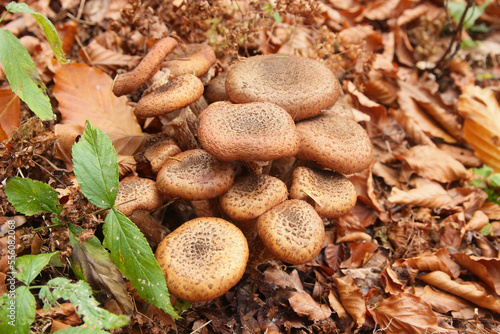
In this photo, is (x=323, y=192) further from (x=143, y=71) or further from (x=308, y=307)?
(x=143, y=71)

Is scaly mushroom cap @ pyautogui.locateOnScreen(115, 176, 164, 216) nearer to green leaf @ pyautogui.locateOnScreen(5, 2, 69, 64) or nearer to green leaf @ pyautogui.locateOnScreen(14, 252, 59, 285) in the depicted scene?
green leaf @ pyautogui.locateOnScreen(14, 252, 59, 285)

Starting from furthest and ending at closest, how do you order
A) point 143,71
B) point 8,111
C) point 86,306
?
point 8,111 → point 143,71 → point 86,306

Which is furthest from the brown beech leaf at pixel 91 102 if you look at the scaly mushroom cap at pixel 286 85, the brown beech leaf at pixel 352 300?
the brown beech leaf at pixel 352 300

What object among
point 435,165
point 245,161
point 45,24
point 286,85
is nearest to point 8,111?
point 45,24

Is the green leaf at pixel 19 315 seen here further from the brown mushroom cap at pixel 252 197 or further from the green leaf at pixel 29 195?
the brown mushroom cap at pixel 252 197

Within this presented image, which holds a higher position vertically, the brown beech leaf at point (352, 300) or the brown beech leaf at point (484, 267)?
the brown beech leaf at point (484, 267)

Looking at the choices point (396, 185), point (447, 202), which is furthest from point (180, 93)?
point (447, 202)
